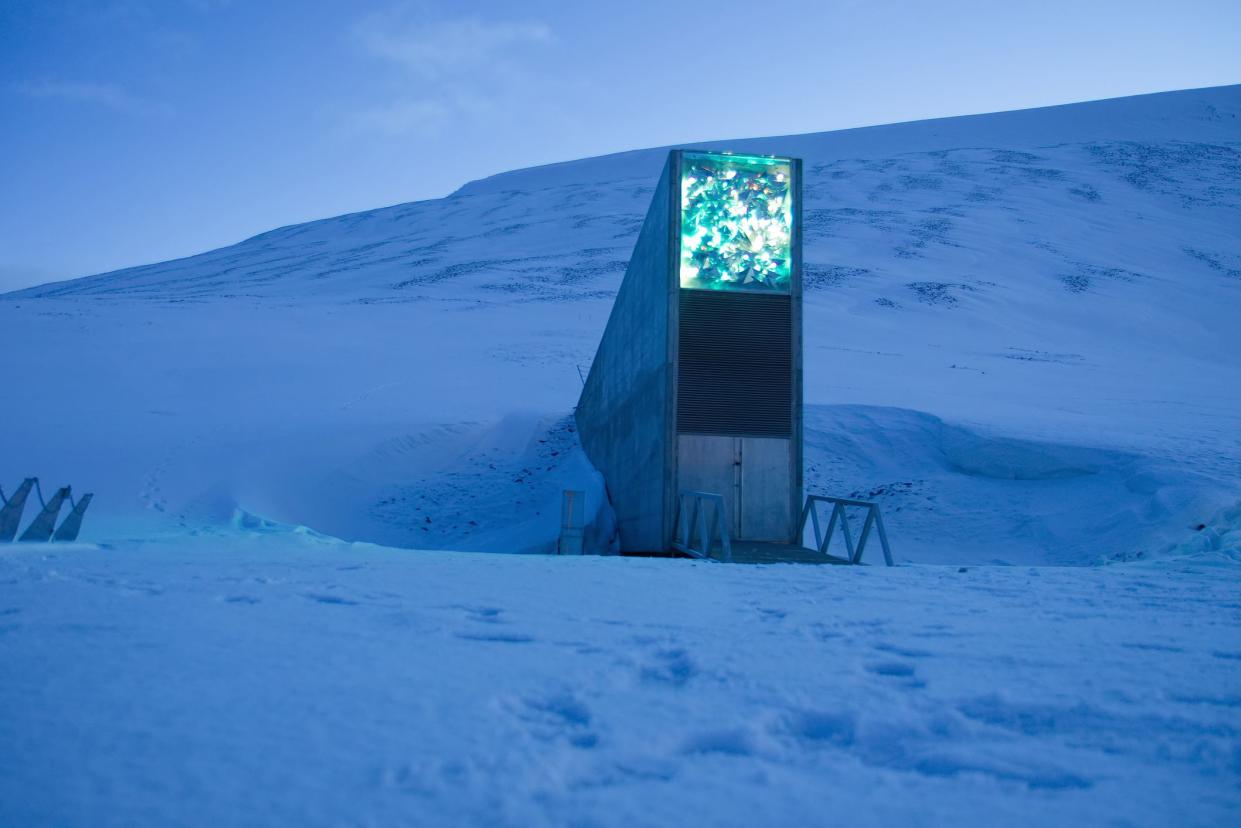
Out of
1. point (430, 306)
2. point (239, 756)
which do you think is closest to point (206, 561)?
point (239, 756)

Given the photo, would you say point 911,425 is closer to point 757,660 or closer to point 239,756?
point 757,660

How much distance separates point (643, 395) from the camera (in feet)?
36.5

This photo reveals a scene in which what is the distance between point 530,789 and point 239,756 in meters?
0.88

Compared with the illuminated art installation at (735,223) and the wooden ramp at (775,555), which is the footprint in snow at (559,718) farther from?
the illuminated art installation at (735,223)

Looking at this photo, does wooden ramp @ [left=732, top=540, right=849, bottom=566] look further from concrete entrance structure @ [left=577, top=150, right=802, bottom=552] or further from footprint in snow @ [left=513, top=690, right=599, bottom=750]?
footprint in snow @ [left=513, top=690, right=599, bottom=750]

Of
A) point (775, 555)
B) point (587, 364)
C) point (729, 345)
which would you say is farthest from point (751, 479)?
point (587, 364)

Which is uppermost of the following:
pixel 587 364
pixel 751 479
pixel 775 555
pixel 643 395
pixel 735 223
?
pixel 735 223

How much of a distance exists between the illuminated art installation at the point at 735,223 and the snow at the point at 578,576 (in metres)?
4.50

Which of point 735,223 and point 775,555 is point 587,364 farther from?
point 775,555

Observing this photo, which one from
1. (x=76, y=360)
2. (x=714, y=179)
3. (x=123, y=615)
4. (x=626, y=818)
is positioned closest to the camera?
(x=626, y=818)

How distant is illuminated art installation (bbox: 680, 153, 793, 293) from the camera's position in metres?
10.1

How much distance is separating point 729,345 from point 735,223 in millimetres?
1492

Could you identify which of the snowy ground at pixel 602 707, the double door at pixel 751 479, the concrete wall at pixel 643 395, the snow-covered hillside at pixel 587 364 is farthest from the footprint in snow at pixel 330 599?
the double door at pixel 751 479

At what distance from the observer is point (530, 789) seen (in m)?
2.37
